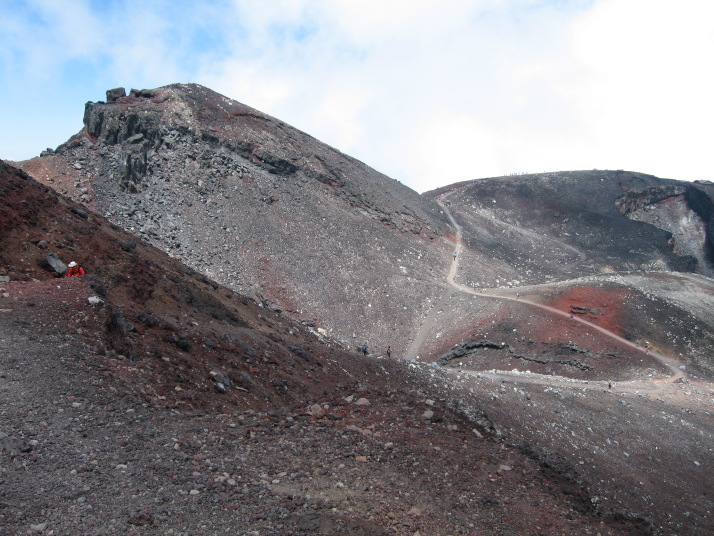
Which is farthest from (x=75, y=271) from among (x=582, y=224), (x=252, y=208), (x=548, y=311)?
(x=582, y=224)

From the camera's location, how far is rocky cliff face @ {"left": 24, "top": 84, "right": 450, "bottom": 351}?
102 ft

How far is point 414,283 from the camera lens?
3525 cm

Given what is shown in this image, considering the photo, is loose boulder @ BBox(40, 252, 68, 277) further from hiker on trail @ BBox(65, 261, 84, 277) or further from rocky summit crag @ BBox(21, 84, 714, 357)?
rocky summit crag @ BBox(21, 84, 714, 357)

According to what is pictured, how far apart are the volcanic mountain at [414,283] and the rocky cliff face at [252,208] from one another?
11cm

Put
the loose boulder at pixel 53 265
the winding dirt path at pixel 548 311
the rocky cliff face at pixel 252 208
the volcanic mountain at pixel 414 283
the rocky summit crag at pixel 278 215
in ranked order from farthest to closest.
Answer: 1. the rocky summit crag at pixel 278 215
2. the rocky cliff face at pixel 252 208
3. the winding dirt path at pixel 548 311
4. the volcanic mountain at pixel 414 283
5. the loose boulder at pixel 53 265

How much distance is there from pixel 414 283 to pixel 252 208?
11560mm

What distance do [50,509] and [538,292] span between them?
105 feet

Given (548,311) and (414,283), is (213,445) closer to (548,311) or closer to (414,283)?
(548,311)

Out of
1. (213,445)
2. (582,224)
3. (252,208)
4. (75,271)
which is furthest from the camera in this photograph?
(582,224)

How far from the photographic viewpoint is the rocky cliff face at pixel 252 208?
102 ft

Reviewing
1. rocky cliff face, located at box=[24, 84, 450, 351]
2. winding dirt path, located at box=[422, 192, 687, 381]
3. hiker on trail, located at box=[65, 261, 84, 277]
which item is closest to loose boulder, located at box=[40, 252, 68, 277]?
hiker on trail, located at box=[65, 261, 84, 277]

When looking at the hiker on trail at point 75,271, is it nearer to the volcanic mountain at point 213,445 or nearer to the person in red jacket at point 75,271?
the person in red jacket at point 75,271

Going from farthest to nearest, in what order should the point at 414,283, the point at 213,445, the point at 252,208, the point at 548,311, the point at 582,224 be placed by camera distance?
1. the point at 582,224
2. the point at 414,283
3. the point at 252,208
4. the point at 548,311
5. the point at 213,445

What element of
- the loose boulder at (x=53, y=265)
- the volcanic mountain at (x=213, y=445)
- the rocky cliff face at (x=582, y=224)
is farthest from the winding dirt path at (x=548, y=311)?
the loose boulder at (x=53, y=265)
